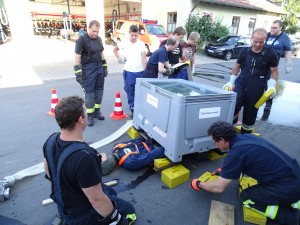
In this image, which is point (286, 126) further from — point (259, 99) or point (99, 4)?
point (99, 4)

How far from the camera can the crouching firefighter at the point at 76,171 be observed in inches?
59.6

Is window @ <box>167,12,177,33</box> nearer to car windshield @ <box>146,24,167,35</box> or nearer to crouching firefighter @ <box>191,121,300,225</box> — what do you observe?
car windshield @ <box>146,24,167,35</box>

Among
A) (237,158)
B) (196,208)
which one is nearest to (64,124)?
(237,158)

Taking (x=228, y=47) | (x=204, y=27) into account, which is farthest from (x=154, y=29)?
(x=228, y=47)

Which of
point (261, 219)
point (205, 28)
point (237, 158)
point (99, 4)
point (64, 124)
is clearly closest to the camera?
point (64, 124)

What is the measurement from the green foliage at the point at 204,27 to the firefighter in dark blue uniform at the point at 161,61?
13.0 m

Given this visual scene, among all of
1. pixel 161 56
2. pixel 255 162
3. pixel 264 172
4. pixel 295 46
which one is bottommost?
pixel 295 46

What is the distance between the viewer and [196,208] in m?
2.48

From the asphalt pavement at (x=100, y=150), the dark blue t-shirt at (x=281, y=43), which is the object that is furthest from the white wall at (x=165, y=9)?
the dark blue t-shirt at (x=281, y=43)

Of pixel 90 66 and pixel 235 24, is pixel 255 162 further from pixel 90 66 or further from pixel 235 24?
pixel 235 24

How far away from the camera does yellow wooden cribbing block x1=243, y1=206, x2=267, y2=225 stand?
7.41 ft

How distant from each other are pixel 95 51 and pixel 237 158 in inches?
125

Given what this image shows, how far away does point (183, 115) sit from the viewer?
2580mm

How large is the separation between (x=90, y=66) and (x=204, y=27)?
13.9m
